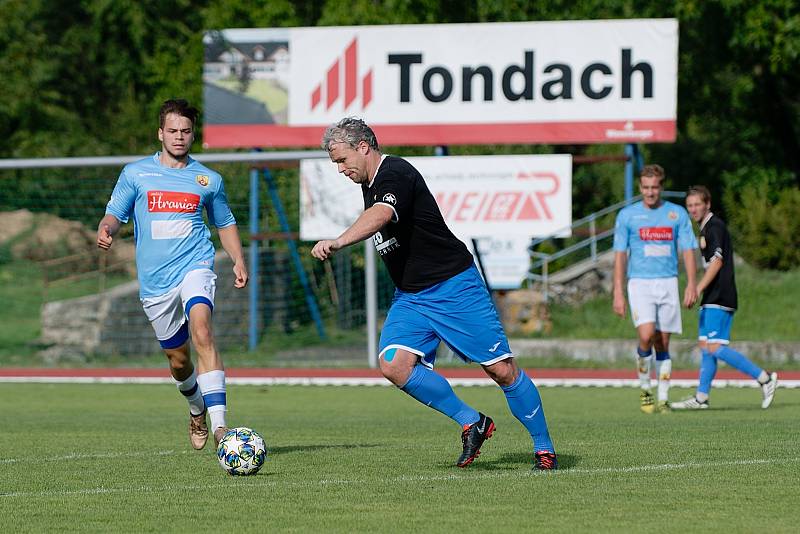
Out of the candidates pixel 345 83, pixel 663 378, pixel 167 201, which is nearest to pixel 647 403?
pixel 663 378

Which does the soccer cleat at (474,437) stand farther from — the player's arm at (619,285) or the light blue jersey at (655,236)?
the light blue jersey at (655,236)

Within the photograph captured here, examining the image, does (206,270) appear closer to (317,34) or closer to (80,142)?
(317,34)

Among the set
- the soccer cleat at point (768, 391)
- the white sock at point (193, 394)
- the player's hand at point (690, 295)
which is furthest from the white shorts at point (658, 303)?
the white sock at point (193, 394)

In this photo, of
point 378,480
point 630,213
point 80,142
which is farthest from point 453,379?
point 80,142

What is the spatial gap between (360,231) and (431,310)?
85cm

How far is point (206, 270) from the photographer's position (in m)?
9.52

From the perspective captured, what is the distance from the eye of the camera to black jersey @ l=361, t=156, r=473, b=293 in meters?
8.05

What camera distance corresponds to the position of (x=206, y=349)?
9203 mm

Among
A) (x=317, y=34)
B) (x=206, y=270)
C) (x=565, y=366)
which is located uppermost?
(x=317, y=34)

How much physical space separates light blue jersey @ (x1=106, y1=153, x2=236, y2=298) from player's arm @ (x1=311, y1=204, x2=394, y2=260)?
6.55ft

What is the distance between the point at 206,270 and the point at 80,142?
30481 mm

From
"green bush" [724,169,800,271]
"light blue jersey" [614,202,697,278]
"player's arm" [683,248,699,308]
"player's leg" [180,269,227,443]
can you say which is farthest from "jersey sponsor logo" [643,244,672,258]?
"green bush" [724,169,800,271]

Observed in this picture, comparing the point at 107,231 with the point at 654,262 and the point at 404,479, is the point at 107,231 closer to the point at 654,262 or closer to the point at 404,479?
the point at 404,479

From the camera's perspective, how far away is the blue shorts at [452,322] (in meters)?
8.23
